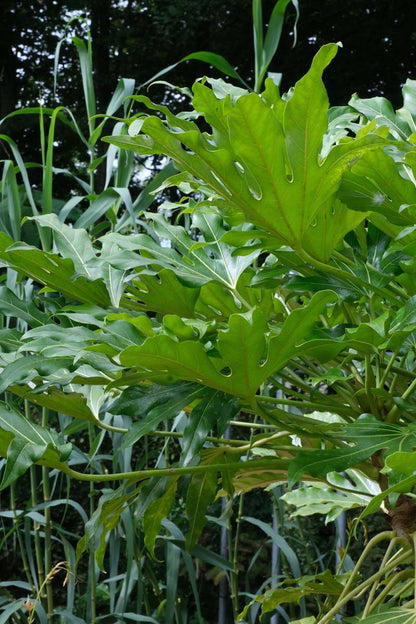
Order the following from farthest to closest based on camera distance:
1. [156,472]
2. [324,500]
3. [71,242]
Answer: [324,500]
[71,242]
[156,472]

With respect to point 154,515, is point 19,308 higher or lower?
higher

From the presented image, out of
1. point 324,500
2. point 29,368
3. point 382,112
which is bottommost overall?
point 324,500

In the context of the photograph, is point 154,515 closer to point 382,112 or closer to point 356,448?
point 356,448

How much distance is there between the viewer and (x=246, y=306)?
0.62 meters

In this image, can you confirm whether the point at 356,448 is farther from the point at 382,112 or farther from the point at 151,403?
the point at 382,112

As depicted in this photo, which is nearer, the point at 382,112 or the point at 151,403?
the point at 151,403

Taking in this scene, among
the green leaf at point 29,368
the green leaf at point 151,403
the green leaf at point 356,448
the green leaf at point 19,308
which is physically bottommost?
the green leaf at point 356,448

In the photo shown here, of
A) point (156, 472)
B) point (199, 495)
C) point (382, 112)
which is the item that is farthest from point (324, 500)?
point (382, 112)

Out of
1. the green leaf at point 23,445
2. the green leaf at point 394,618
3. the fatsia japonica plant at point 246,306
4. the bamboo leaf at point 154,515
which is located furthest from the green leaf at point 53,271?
the green leaf at point 394,618

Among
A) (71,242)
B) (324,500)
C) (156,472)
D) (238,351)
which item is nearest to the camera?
(238,351)

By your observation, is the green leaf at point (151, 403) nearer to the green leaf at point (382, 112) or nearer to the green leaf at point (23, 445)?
the green leaf at point (23, 445)

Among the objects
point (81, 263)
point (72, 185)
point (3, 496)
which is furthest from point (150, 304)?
point (72, 185)

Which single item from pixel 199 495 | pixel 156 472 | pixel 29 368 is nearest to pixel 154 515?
pixel 199 495

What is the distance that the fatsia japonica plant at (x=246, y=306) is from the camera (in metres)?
0.49
